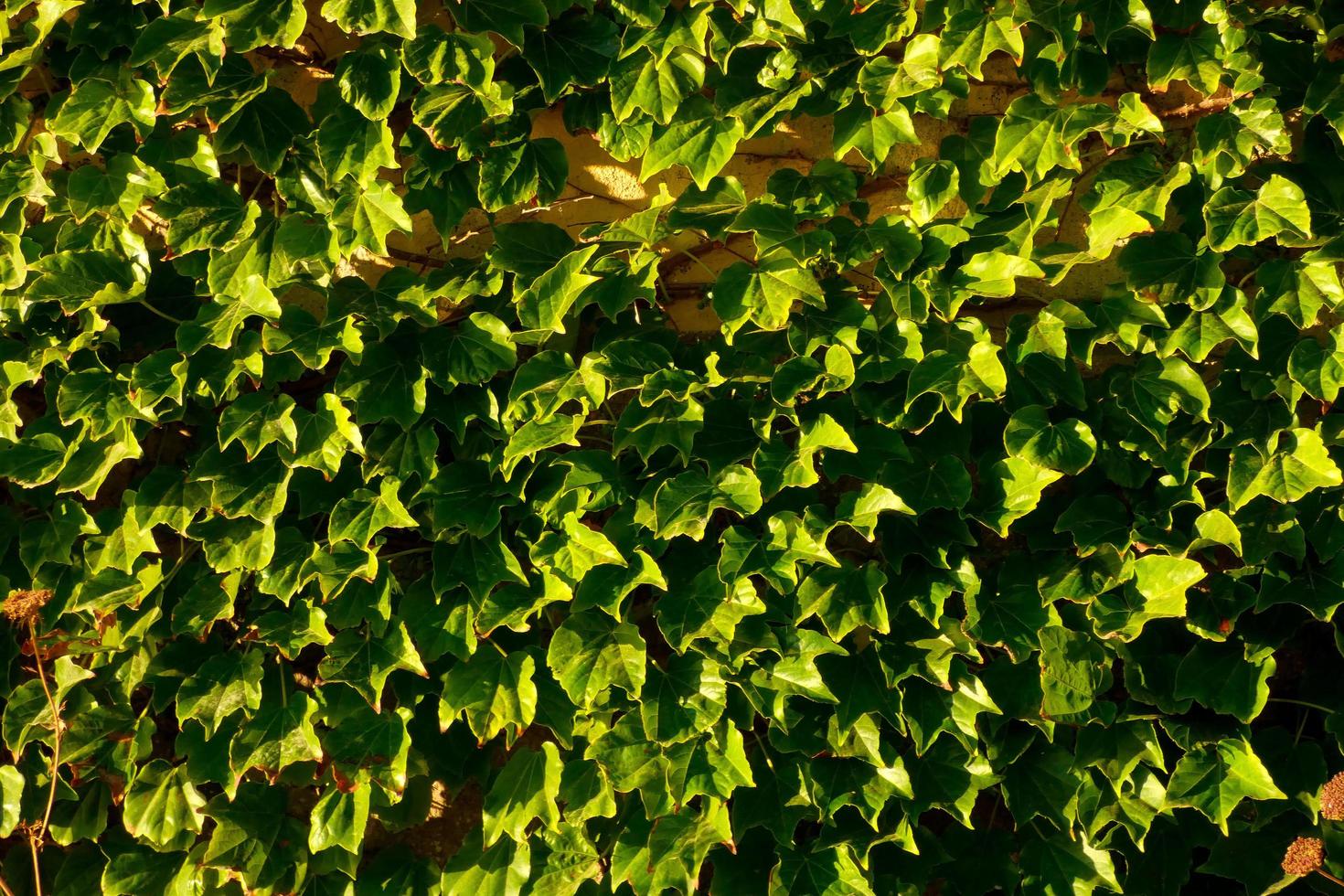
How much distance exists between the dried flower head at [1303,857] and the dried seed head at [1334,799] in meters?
0.10

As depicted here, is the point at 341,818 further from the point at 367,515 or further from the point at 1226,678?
the point at 1226,678

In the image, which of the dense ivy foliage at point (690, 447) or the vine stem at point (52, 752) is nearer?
the dense ivy foliage at point (690, 447)

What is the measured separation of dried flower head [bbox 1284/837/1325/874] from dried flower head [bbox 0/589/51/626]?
2.48m

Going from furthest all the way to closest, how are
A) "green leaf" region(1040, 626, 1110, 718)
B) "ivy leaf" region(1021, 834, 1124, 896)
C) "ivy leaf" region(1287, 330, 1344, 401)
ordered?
"ivy leaf" region(1021, 834, 1124, 896)
"green leaf" region(1040, 626, 1110, 718)
"ivy leaf" region(1287, 330, 1344, 401)

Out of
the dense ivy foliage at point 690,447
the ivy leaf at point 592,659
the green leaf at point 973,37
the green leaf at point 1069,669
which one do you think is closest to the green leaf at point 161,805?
the dense ivy foliage at point 690,447

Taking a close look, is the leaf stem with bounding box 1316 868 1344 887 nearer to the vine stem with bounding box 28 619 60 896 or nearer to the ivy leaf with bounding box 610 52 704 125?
the ivy leaf with bounding box 610 52 704 125

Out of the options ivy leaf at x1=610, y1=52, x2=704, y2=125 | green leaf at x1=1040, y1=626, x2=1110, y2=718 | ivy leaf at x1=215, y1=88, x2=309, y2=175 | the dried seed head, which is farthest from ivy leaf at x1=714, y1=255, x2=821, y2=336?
the dried seed head

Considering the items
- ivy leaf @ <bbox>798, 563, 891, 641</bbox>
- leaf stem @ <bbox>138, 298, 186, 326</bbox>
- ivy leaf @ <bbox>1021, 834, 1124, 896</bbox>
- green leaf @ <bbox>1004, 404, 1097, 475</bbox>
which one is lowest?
ivy leaf @ <bbox>1021, 834, 1124, 896</bbox>

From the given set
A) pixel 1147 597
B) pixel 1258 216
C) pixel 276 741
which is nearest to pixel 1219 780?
pixel 1147 597

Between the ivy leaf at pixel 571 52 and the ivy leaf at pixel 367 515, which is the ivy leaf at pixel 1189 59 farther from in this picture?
the ivy leaf at pixel 367 515

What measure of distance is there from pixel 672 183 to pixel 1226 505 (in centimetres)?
133

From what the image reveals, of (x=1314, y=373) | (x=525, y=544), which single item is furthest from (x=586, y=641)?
(x=1314, y=373)

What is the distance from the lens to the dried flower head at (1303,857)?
2.20m

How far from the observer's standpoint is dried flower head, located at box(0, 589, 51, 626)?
234 cm
